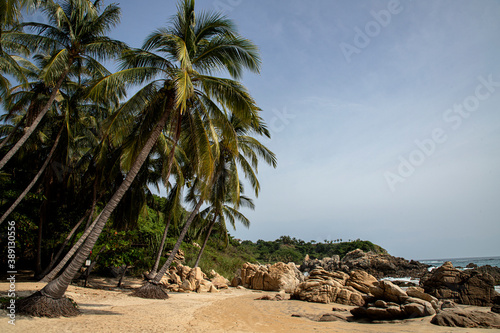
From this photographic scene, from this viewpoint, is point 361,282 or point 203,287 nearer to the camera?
point 361,282

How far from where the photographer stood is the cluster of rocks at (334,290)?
42.2ft

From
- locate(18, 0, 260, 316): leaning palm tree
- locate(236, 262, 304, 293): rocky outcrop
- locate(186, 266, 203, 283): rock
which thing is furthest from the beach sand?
locate(236, 262, 304, 293): rocky outcrop

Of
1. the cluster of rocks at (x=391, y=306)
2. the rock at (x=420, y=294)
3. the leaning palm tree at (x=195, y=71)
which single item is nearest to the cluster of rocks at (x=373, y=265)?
the rock at (x=420, y=294)

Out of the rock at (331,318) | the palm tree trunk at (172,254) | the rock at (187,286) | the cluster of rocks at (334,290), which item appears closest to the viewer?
the rock at (331,318)

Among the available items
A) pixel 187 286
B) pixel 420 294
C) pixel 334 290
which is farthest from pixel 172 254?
pixel 420 294

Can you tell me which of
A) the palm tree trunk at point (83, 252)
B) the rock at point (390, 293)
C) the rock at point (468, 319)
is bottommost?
the rock at point (468, 319)

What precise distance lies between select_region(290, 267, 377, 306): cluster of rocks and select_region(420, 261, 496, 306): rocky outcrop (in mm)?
3413

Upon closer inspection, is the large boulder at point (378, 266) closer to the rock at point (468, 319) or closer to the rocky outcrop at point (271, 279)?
the rocky outcrop at point (271, 279)

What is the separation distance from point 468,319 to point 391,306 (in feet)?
6.34

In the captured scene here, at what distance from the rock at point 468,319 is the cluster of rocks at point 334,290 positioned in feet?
16.3

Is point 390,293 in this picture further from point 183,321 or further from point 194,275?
point 194,275

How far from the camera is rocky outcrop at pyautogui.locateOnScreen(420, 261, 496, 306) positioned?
12531 millimetres

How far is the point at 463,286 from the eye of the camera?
13.3 m

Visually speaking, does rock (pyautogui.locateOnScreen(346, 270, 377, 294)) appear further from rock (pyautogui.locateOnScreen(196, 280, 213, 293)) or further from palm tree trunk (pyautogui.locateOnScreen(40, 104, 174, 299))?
palm tree trunk (pyautogui.locateOnScreen(40, 104, 174, 299))
